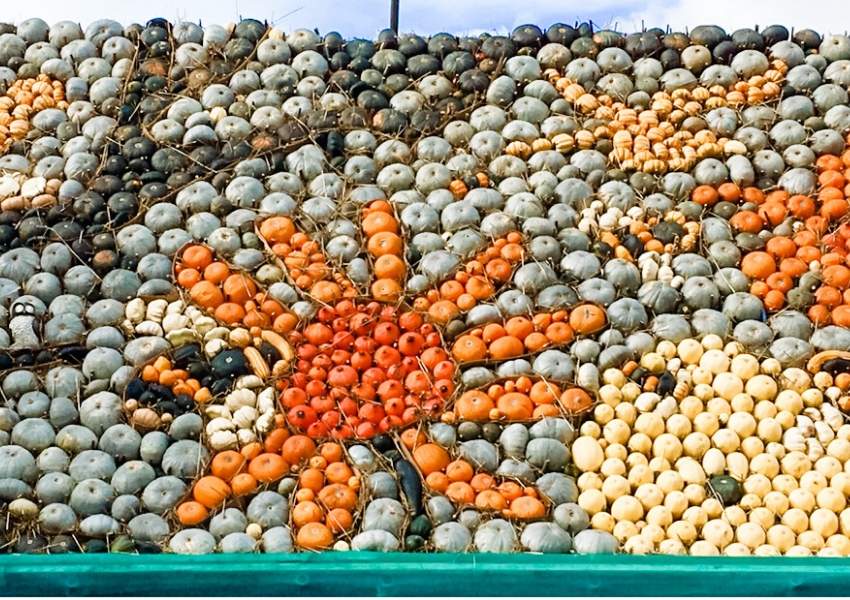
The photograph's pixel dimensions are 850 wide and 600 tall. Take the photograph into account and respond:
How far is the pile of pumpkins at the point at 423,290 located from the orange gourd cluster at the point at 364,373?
0.02 m

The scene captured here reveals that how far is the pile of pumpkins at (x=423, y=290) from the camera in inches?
383

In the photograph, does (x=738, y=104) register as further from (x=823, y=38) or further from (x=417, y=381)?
(x=417, y=381)

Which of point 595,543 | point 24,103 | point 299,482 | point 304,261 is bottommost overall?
point 595,543

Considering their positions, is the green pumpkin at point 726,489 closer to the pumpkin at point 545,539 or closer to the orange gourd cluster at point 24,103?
the pumpkin at point 545,539

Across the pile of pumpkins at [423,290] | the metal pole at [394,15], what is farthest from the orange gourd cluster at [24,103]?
the metal pole at [394,15]


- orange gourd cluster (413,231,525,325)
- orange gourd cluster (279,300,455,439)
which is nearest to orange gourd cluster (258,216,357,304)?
orange gourd cluster (279,300,455,439)

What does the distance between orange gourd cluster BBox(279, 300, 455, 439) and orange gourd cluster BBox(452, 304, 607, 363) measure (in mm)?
170

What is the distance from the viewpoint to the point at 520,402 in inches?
403

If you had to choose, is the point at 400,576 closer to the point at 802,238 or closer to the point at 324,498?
the point at 324,498

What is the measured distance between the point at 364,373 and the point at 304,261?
1139mm

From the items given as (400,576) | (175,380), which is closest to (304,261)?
(175,380)

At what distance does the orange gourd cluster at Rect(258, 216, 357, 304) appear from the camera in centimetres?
1108

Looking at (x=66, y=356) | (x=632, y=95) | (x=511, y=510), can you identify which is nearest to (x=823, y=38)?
(x=632, y=95)

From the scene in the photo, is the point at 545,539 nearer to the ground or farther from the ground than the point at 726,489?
nearer to the ground
